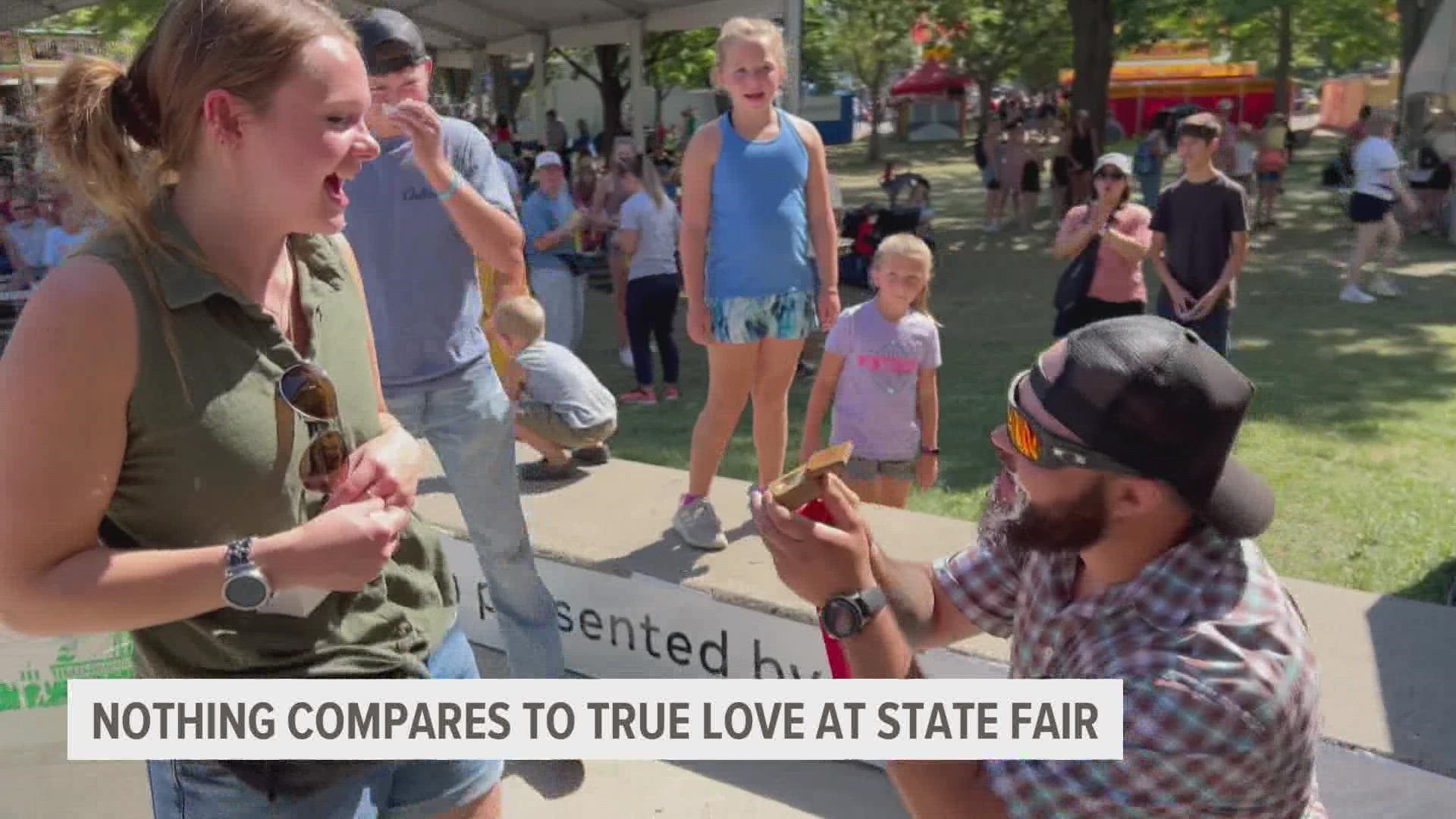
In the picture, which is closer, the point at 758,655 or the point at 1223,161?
the point at 758,655

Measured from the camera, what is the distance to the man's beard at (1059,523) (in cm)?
169

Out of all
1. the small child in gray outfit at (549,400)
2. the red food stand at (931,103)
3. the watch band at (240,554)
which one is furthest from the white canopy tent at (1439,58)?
the red food stand at (931,103)

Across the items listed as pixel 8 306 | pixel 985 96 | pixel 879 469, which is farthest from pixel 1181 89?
pixel 879 469

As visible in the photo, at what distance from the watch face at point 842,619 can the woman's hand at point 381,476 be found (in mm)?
596

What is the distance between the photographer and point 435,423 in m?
3.24

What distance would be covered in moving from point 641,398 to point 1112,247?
12.0ft

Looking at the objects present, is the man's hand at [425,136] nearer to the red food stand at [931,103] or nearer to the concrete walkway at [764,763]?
the concrete walkway at [764,763]

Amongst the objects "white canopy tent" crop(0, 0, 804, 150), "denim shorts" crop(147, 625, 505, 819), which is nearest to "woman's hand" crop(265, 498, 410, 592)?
"denim shorts" crop(147, 625, 505, 819)

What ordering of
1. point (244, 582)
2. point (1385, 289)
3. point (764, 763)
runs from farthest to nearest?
point (1385, 289), point (764, 763), point (244, 582)

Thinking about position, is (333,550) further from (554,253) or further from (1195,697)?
(554,253)

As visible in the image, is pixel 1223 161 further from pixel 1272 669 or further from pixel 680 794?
pixel 1272 669

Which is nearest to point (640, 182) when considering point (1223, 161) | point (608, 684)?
point (608, 684)

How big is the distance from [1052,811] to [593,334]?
1044cm

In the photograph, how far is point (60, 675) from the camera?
2.87 m
